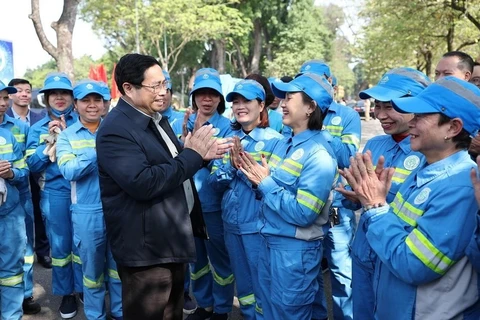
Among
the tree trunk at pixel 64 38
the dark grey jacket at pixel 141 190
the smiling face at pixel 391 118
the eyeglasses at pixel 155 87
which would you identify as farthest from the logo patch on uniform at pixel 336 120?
the tree trunk at pixel 64 38

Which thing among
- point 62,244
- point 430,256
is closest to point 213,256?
point 62,244

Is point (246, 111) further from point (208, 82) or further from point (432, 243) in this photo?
point (432, 243)

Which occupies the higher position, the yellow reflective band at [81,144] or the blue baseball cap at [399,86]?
the blue baseball cap at [399,86]

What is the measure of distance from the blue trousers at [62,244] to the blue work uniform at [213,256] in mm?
1103

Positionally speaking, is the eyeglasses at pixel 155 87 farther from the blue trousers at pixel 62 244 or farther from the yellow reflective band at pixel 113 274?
the blue trousers at pixel 62 244

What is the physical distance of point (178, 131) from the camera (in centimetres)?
432

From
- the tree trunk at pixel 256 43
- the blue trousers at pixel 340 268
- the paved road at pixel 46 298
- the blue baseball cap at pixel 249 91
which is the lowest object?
the paved road at pixel 46 298

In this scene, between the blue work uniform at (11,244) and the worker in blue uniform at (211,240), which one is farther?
the worker in blue uniform at (211,240)

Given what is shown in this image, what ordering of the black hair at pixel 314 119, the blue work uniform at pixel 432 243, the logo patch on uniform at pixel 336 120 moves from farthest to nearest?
the logo patch on uniform at pixel 336 120 < the black hair at pixel 314 119 < the blue work uniform at pixel 432 243

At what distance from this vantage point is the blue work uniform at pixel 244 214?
10.6 feet

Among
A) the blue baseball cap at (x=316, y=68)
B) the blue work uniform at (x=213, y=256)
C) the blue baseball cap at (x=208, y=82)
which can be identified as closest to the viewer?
the blue work uniform at (x=213, y=256)

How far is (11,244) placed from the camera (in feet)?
11.4

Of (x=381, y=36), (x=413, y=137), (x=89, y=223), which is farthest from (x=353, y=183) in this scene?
(x=381, y=36)

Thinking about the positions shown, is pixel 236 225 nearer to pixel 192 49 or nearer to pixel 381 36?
pixel 381 36
